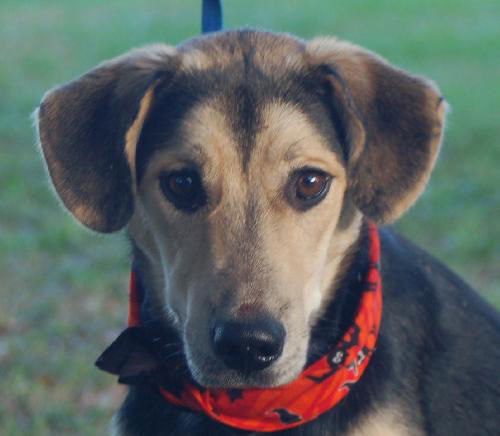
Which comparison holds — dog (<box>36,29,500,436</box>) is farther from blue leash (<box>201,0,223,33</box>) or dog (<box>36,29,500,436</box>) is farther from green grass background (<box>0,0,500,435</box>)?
green grass background (<box>0,0,500,435</box>)

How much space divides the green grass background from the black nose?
259cm

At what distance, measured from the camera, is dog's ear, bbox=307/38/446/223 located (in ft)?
12.6

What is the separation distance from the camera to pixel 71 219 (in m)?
9.24

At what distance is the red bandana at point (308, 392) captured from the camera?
3855mm

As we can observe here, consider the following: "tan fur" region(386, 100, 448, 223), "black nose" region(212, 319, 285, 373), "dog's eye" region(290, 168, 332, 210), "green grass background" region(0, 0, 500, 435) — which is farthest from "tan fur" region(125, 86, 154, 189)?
"green grass background" region(0, 0, 500, 435)

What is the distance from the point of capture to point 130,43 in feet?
60.5

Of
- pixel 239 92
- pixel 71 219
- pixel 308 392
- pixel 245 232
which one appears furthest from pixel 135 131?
pixel 71 219

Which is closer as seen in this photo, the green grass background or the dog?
the dog

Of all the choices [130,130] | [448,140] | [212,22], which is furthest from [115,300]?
[448,140]

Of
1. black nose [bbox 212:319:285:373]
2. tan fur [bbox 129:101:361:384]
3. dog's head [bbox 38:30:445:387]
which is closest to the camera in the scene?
black nose [bbox 212:319:285:373]

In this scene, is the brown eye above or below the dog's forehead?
below

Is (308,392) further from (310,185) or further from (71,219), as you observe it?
(71,219)

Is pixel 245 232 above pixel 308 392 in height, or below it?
above

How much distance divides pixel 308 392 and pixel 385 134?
106 cm
